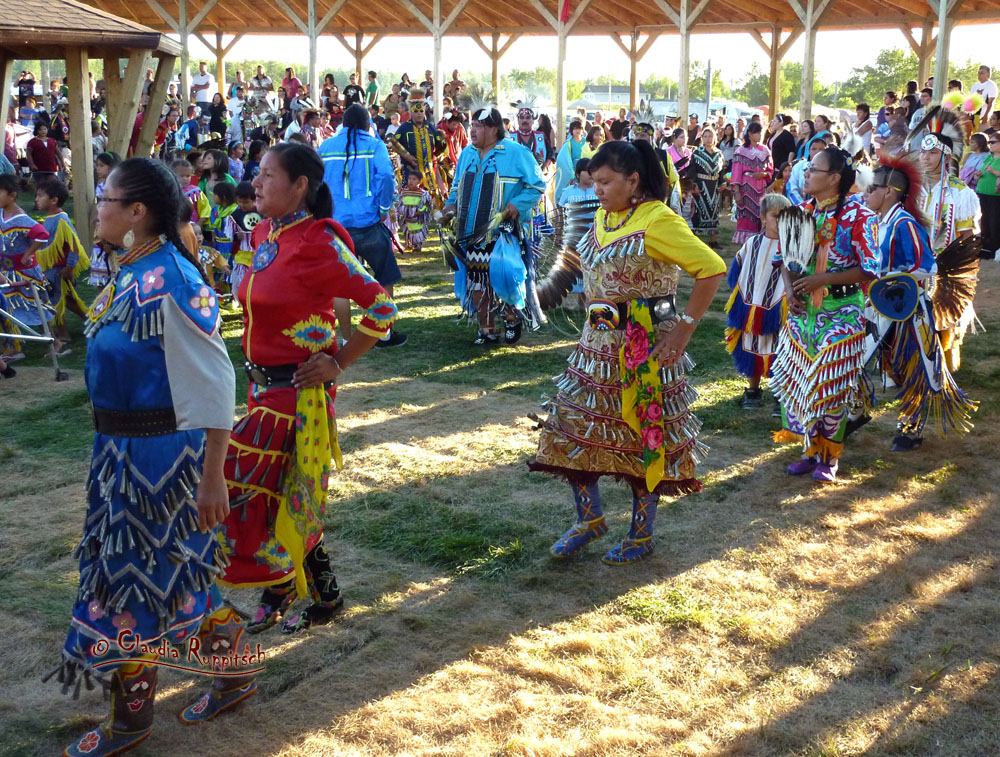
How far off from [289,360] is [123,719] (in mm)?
1075

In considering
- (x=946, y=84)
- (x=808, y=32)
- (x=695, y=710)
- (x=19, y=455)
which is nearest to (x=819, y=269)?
(x=695, y=710)

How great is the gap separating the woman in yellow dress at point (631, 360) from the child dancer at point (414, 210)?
338 inches

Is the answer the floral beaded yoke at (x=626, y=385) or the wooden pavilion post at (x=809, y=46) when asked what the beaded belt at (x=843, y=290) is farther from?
the wooden pavilion post at (x=809, y=46)

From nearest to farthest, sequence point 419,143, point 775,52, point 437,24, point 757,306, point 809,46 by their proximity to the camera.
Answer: point 757,306
point 419,143
point 809,46
point 437,24
point 775,52

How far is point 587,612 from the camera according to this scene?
141 inches

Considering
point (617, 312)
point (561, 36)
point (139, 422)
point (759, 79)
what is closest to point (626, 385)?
point (617, 312)

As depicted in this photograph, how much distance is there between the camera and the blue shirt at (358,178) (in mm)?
7348

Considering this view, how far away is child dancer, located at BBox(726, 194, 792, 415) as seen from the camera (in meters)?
5.84

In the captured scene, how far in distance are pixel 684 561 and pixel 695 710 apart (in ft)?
3.60

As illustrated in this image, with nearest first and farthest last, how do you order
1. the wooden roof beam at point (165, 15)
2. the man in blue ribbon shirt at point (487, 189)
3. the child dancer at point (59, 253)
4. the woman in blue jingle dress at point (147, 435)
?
the woman in blue jingle dress at point (147, 435)
the man in blue ribbon shirt at point (487, 189)
the child dancer at point (59, 253)
the wooden roof beam at point (165, 15)

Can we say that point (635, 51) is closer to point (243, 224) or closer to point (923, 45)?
point (923, 45)

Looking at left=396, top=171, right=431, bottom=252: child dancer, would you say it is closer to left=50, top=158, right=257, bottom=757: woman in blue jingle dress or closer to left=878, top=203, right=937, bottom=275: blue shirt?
left=878, top=203, right=937, bottom=275: blue shirt

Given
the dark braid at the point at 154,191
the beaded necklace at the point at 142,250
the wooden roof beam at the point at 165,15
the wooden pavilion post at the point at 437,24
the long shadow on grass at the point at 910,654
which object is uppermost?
the wooden roof beam at the point at 165,15

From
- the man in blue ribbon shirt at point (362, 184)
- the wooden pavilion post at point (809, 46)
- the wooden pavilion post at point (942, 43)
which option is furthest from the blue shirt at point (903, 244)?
the wooden pavilion post at point (809, 46)
